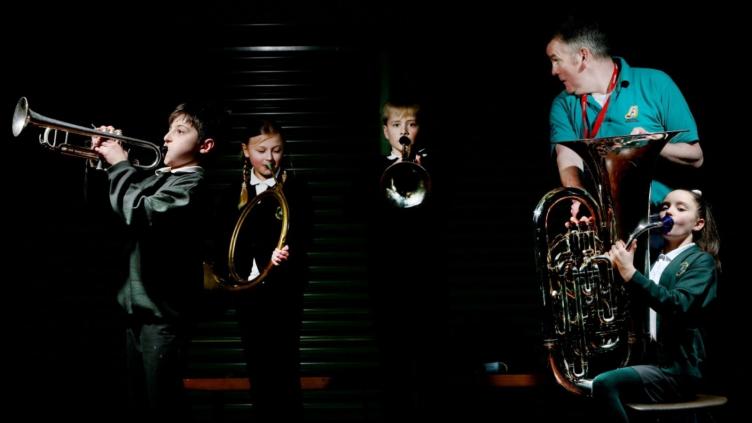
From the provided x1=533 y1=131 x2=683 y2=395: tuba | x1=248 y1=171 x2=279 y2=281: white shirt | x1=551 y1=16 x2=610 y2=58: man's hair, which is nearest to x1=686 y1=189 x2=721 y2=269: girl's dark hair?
x1=533 y1=131 x2=683 y2=395: tuba

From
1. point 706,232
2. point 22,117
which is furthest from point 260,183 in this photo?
point 706,232

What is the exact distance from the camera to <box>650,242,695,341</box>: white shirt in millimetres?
3836

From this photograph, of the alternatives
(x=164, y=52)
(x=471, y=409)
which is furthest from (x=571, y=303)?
(x=164, y=52)

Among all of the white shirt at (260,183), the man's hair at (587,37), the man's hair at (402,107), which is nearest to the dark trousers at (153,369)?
the white shirt at (260,183)

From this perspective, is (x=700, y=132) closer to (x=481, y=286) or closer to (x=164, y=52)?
(x=481, y=286)

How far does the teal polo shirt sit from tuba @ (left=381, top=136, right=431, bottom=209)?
904mm

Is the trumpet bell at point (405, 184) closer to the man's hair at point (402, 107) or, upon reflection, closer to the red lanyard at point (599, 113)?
the man's hair at point (402, 107)

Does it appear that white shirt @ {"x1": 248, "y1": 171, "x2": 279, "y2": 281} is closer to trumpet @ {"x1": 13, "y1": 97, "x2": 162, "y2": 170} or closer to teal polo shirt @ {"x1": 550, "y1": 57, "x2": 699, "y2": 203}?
trumpet @ {"x1": 13, "y1": 97, "x2": 162, "y2": 170}

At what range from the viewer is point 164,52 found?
5461 mm

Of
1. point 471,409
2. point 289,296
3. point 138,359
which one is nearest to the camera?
point 138,359

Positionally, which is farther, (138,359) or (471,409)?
(471,409)

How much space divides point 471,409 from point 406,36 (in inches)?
111

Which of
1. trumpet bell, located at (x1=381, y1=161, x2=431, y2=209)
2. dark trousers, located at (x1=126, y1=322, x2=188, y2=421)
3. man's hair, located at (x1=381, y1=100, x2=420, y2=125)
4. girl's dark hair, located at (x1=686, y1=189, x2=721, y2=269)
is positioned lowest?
dark trousers, located at (x1=126, y1=322, x2=188, y2=421)

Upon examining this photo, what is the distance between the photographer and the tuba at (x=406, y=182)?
4.22 metres
